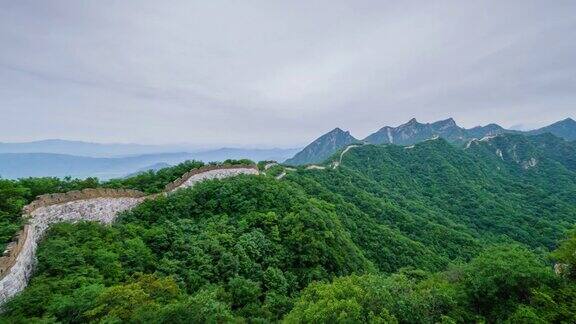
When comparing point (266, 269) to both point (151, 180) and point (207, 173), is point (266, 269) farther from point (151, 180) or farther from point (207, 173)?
point (207, 173)

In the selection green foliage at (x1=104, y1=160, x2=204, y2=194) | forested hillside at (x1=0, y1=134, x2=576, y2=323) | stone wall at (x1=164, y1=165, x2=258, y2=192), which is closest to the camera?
forested hillside at (x1=0, y1=134, x2=576, y2=323)

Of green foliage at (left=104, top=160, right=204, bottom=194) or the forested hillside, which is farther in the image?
green foliage at (left=104, top=160, right=204, bottom=194)

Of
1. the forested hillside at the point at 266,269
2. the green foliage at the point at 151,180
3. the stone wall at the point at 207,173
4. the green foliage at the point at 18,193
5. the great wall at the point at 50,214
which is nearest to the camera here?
the forested hillside at the point at 266,269

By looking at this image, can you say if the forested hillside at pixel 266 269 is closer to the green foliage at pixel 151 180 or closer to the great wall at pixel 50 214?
the green foliage at pixel 151 180

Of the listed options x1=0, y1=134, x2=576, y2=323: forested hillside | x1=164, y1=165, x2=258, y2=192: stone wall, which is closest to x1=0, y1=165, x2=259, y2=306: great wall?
x1=164, y1=165, x2=258, y2=192: stone wall

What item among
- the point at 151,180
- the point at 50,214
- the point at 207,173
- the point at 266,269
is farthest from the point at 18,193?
the point at 207,173

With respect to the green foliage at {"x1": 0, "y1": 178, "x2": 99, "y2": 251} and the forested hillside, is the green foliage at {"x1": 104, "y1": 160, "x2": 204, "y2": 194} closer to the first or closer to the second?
the forested hillside

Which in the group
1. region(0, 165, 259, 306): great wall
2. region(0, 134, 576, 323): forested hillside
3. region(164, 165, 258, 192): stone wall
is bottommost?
region(0, 134, 576, 323): forested hillside

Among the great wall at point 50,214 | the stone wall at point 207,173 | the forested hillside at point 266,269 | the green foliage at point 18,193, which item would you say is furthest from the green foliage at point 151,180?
the green foliage at point 18,193

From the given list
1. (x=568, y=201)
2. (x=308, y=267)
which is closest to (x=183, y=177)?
(x=308, y=267)

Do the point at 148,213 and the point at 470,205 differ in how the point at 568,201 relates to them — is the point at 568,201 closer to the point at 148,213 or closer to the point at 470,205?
the point at 470,205
